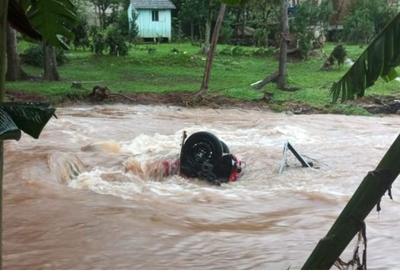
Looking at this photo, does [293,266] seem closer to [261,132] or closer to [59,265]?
[59,265]

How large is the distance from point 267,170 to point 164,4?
2085 centimetres

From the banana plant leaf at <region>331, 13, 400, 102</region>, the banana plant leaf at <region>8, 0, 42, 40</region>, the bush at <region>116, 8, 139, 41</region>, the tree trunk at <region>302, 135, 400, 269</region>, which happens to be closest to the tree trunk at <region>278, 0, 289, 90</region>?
the bush at <region>116, 8, 139, 41</region>

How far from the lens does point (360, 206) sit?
4.11ft


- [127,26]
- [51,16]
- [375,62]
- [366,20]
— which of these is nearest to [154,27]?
Answer: [127,26]

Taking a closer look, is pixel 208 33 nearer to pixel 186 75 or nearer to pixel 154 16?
pixel 186 75

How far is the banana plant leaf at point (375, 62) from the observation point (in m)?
1.65

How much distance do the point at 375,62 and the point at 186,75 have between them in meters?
16.6

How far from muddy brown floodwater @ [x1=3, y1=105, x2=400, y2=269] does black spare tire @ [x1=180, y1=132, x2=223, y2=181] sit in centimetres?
19

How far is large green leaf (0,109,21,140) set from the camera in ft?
4.45

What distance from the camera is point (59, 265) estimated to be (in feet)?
15.1

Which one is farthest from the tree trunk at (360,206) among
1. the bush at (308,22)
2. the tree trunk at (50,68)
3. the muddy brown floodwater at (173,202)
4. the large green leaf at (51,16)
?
the bush at (308,22)

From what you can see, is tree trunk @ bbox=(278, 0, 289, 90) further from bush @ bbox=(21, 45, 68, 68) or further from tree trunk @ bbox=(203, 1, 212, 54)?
bush @ bbox=(21, 45, 68, 68)

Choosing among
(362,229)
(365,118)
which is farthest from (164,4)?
(362,229)

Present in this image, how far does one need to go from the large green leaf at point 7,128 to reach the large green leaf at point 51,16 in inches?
33.3
